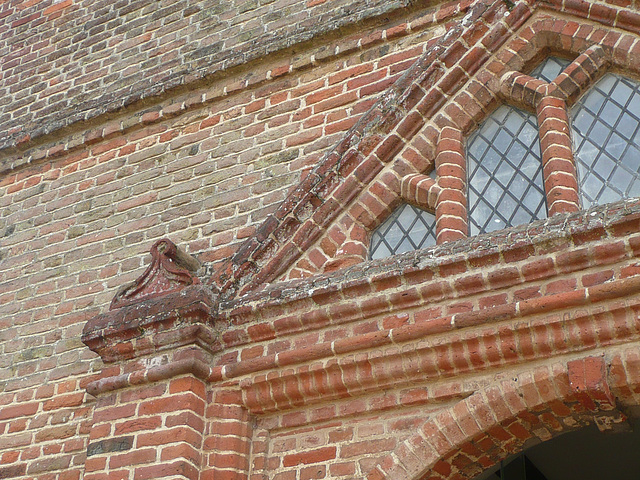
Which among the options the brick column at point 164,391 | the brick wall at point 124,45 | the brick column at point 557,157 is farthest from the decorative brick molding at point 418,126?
the brick wall at point 124,45

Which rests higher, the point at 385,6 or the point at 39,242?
the point at 385,6

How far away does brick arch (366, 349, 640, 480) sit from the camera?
3572mm

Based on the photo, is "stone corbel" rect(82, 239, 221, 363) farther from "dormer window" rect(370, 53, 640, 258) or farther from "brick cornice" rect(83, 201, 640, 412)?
"dormer window" rect(370, 53, 640, 258)

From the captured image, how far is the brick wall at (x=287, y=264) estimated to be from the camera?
3.82 metres

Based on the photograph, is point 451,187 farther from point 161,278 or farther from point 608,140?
point 161,278

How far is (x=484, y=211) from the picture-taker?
15.0 ft

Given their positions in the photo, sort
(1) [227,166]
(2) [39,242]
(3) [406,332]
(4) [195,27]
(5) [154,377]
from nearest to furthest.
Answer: (3) [406,332] < (5) [154,377] < (1) [227,166] < (2) [39,242] < (4) [195,27]

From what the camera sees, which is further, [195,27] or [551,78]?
[195,27]

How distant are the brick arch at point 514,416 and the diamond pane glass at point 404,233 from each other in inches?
44.1

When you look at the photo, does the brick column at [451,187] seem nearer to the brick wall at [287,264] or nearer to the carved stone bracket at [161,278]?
the brick wall at [287,264]

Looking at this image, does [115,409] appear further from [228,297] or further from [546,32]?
[546,32]

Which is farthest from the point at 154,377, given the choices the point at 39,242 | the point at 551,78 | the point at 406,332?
the point at 551,78

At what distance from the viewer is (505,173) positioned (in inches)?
184

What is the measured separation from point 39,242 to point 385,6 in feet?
10.6
